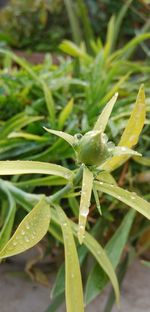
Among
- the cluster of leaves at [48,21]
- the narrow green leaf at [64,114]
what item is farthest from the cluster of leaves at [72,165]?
the cluster of leaves at [48,21]

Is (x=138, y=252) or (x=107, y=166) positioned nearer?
(x=107, y=166)

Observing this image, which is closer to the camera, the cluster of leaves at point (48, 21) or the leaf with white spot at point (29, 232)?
the leaf with white spot at point (29, 232)

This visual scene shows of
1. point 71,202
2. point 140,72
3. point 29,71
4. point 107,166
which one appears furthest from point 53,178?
point 140,72

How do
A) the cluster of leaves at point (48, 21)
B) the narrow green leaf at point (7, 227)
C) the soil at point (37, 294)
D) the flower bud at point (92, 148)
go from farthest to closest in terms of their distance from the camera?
1. the cluster of leaves at point (48, 21)
2. the soil at point (37, 294)
3. the narrow green leaf at point (7, 227)
4. the flower bud at point (92, 148)

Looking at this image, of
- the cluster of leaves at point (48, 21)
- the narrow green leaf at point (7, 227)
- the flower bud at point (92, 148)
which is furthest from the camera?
the cluster of leaves at point (48, 21)

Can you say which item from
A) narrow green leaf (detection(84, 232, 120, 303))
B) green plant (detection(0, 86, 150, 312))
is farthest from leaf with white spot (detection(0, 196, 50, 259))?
narrow green leaf (detection(84, 232, 120, 303))

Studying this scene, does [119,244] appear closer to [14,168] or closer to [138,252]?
[138,252]

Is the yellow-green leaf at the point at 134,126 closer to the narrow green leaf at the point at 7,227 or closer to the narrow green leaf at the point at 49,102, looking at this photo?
the narrow green leaf at the point at 7,227

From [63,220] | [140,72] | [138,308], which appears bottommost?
[138,308]
